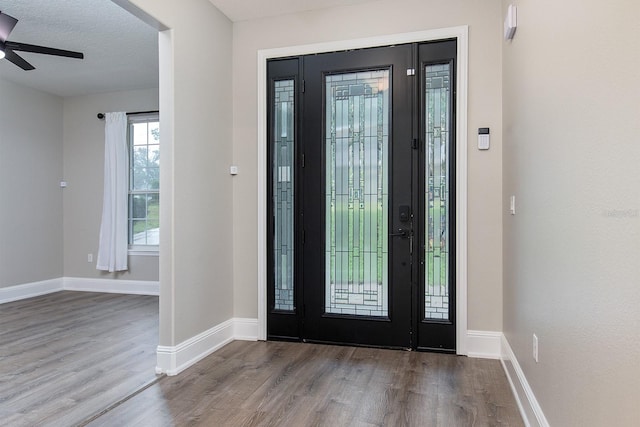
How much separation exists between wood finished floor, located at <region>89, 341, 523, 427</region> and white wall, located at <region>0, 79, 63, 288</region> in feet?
13.0

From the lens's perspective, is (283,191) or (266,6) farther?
(283,191)

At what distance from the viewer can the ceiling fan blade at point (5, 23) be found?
2.98 meters

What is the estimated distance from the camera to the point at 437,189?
10.6ft

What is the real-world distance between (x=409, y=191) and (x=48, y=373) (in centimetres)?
299

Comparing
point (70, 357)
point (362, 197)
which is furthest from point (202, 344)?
point (362, 197)

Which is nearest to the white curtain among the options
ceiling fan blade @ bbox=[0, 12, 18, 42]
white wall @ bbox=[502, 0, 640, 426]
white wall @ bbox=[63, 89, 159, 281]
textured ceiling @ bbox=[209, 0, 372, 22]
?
white wall @ bbox=[63, 89, 159, 281]

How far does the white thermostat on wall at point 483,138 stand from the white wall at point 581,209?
73cm

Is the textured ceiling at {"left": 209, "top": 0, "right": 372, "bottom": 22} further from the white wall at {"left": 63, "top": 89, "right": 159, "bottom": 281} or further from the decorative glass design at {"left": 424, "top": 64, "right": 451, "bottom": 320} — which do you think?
the white wall at {"left": 63, "top": 89, "right": 159, "bottom": 281}

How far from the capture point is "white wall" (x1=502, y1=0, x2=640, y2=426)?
1.06 metres

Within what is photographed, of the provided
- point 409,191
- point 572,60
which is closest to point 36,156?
point 409,191

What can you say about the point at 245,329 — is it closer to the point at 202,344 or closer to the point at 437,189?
the point at 202,344

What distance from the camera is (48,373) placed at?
2.86 m

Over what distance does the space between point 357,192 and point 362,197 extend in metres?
0.06

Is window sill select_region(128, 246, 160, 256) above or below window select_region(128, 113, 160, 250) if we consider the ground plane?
below
